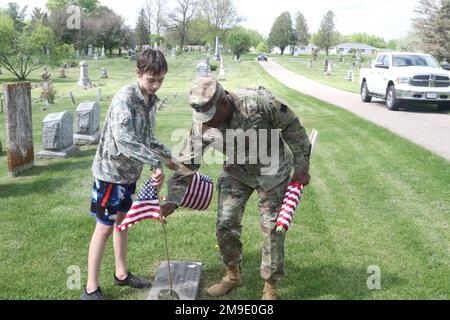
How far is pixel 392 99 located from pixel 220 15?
240 ft

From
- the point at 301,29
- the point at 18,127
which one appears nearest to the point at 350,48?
the point at 301,29

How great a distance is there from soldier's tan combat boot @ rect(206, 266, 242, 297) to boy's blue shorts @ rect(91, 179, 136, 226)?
1.02 m

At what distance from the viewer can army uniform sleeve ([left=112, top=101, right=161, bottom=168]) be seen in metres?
3.13

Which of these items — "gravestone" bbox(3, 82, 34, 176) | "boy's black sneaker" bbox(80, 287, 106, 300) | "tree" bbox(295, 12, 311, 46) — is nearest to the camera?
"boy's black sneaker" bbox(80, 287, 106, 300)

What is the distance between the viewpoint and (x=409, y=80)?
14711mm

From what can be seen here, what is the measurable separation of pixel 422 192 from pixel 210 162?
3.68 meters

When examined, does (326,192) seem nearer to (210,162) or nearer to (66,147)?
(210,162)

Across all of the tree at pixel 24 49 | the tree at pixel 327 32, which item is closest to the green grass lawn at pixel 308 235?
the tree at pixel 24 49

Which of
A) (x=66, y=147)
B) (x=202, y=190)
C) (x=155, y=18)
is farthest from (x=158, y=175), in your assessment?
(x=155, y=18)

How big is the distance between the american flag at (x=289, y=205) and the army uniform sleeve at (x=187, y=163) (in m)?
0.71

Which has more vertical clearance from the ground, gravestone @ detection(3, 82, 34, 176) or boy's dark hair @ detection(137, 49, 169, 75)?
boy's dark hair @ detection(137, 49, 169, 75)

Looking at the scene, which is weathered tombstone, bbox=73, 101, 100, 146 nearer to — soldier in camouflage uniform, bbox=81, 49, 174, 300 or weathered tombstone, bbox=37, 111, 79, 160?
weathered tombstone, bbox=37, 111, 79, 160

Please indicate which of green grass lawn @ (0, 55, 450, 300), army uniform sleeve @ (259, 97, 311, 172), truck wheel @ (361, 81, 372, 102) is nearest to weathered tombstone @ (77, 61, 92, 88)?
truck wheel @ (361, 81, 372, 102)

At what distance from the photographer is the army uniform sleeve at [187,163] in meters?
3.53
